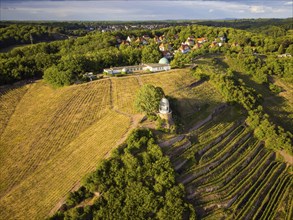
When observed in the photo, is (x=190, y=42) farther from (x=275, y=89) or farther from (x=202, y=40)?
(x=275, y=89)

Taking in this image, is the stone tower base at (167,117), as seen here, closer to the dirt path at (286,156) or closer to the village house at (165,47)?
the dirt path at (286,156)

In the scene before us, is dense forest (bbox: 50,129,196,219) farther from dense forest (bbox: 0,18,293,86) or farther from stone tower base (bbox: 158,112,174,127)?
dense forest (bbox: 0,18,293,86)

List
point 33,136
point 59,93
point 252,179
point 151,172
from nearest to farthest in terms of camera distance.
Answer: point 151,172
point 252,179
point 33,136
point 59,93

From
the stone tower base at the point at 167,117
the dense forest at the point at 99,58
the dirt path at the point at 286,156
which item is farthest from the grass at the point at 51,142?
the dirt path at the point at 286,156

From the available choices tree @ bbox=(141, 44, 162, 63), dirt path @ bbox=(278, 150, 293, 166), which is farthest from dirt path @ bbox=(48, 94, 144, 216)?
tree @ bbox=(141, 44, 162, 63)

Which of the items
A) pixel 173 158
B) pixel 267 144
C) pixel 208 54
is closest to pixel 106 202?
pixel 173 158

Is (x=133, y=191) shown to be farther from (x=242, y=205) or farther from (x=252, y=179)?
(x=252, y=179)
